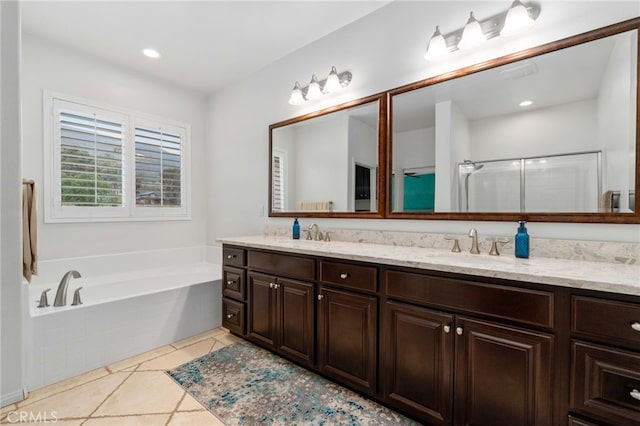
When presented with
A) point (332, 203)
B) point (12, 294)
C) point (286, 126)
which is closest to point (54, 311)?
point (12, 294)

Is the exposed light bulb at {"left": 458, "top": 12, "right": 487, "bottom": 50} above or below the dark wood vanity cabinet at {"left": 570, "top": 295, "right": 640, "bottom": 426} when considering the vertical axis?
above

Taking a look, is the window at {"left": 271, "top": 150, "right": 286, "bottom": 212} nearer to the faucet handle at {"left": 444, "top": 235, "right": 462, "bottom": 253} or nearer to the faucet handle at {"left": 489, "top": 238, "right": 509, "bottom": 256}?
the faucet handle at {"left": 444, "top": 235, "right": 462, "bottom": 253}

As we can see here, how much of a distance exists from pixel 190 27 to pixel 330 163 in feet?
5.37

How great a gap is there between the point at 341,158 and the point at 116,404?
87.8 inches

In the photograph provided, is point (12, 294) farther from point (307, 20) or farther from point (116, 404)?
point (307, 20)

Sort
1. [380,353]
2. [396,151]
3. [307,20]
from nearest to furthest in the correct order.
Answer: [380,353]
[396,151]
[307,20]

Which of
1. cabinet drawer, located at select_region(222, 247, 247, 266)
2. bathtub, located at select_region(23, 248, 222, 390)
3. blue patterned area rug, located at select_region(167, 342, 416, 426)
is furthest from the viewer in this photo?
cabinet drawer, located at select_region(222, 247, 247, 266)

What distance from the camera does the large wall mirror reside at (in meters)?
2.31

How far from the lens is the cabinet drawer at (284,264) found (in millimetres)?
2002

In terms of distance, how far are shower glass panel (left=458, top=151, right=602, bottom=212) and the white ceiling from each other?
1.49 meters

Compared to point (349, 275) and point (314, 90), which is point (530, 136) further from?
point (314, 90)

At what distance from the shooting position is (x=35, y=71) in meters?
2.67

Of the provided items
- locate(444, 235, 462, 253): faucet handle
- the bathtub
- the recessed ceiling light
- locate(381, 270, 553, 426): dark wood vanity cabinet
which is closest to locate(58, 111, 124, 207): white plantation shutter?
the bathtub

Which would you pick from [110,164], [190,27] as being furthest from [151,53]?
[110,164]
